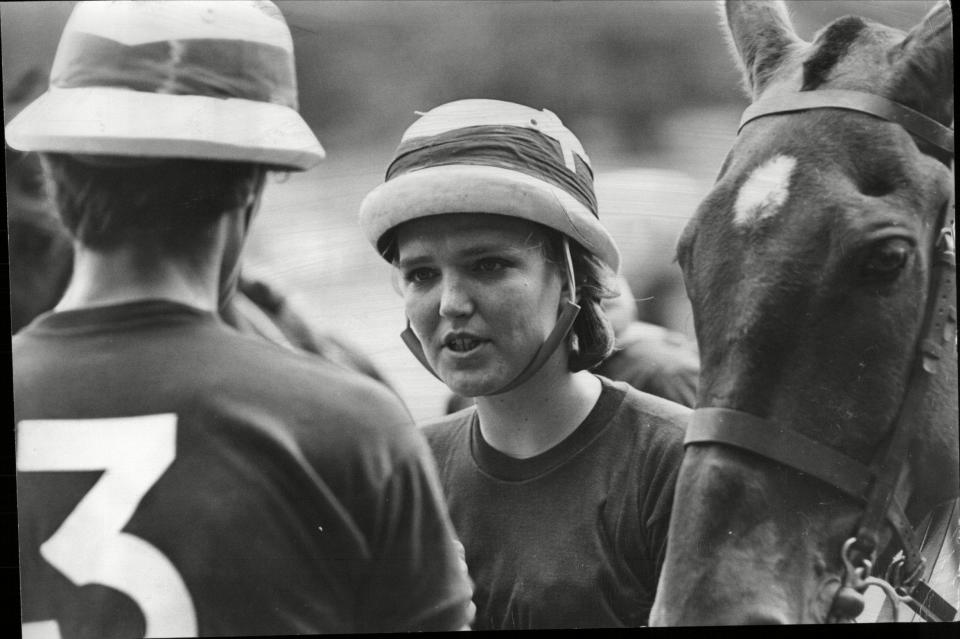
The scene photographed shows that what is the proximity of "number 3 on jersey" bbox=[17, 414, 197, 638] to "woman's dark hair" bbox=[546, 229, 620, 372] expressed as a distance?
134 cm

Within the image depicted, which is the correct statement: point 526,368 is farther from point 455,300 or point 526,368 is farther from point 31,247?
point 31,247

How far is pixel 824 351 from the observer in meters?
3.39

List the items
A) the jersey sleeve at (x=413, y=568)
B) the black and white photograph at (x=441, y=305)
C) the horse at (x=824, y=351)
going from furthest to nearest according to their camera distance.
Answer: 1. the jersey sleeve at (x=413, y=568)
2. the black and white photograph at (x=441, y=305)
3. the horse at (x=824, y=351)

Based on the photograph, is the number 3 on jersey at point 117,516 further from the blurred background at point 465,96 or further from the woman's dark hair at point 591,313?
the woman's dark hair at point 591,313

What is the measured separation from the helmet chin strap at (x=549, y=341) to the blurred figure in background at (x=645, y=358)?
4.7 inches

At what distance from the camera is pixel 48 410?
359 centimetres

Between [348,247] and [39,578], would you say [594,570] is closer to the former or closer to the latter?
[348,247]

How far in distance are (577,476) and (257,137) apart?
1.52 m

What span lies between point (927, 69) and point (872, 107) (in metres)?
0.24

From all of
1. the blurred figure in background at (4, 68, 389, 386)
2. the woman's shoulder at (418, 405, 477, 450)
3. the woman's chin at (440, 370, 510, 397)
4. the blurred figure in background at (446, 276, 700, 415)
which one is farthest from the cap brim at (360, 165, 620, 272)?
the woman's shoulder at (418, 405, 477, 450)

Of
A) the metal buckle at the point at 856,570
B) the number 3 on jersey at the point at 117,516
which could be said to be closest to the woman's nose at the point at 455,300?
the number 3 on jersey at the point at 117,516

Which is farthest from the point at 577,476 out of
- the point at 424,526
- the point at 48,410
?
the point at 48,410

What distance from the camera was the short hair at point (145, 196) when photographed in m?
3.58

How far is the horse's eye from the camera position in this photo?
11.1 ft
